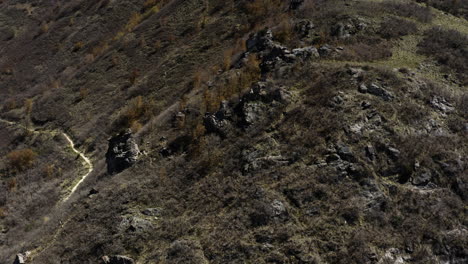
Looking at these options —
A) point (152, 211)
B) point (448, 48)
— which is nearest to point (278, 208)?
point (152, 211)

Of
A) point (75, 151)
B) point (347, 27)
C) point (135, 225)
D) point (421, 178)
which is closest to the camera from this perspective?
point (421, 178)

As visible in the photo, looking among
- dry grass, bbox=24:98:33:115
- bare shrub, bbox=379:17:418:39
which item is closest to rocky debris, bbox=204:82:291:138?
bare shrub, bbox=379:17:418:39

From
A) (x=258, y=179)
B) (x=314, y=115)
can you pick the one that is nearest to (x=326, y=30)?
(x=314, y=115)

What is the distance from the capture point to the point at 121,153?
2445 cm

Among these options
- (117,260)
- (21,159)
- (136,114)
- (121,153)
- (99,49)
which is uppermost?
(117,260)

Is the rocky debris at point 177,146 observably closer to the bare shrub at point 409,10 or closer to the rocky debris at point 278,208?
the rocky debris at point 278,208

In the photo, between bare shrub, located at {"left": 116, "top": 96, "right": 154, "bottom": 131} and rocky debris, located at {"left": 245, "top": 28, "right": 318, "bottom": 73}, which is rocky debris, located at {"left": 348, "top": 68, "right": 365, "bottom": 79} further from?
bare shrub, located at {"left": 116, "top": 96, "right": 154, "bottom": 131}

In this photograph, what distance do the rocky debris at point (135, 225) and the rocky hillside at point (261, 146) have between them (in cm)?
13

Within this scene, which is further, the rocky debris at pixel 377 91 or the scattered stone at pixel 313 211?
the rocky debris at pixel 377 91

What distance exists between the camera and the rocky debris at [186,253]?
48.9 feet

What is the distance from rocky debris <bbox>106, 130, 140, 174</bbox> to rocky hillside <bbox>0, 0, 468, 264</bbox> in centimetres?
11

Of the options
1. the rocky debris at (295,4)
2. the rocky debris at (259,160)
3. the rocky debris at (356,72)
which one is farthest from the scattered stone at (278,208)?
the rocky debris at (295,4)

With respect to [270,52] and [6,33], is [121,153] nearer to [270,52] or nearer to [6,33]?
[270,52]

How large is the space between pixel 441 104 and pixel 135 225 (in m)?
16.3
